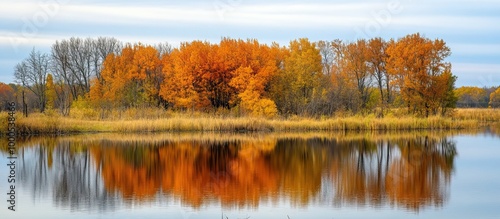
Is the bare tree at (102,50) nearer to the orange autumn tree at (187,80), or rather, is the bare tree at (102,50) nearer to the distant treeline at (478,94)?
the orange autumn tree at (187,80)

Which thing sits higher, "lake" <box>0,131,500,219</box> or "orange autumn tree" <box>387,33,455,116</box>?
"orange autumn tree" <box>387,33,455,116</box>

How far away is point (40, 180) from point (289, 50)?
36817 millimetres

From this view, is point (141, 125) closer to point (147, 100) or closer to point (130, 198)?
point (147, 100)

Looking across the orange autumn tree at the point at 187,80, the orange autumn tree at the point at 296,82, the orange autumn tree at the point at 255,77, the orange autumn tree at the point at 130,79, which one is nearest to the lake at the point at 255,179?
the orange autumn tree at the point at 255,77

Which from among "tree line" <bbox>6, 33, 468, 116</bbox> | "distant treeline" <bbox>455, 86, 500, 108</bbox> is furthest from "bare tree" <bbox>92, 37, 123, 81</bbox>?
"distant treeline" <bbox>455, 86, 500, 108</bbox>

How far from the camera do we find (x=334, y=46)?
57.3 metres

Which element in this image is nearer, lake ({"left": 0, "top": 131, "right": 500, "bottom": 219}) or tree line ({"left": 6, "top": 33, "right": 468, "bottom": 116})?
lake ({"left": 0, "top": 131, "right": 500, "bottom": 219})

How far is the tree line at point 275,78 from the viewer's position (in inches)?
1874

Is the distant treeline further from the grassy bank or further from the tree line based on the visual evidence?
the grassy bank

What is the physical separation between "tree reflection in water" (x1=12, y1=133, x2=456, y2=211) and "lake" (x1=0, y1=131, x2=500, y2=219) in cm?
3

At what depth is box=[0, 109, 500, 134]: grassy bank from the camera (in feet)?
126

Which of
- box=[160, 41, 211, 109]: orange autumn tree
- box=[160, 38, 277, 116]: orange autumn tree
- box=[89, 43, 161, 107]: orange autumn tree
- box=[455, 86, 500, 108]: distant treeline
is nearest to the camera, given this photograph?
A: box=[160, 38, 277, 116]: orange autumn tree

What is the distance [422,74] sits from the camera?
47.0 m

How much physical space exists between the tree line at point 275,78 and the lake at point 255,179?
14.9 metres
